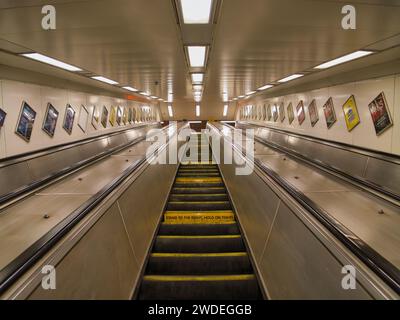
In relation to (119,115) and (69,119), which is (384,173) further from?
(119,115)

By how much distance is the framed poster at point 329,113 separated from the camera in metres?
5.78

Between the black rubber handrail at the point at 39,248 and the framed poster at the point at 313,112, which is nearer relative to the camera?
the black rubber handrail at the point at 39,248

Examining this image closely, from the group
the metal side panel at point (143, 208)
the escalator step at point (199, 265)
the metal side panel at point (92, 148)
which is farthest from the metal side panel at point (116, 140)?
the escalator step at point (199, 265)

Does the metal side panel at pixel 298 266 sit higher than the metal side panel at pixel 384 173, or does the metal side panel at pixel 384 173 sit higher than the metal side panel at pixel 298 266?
the metal side panel at pixel 384 173

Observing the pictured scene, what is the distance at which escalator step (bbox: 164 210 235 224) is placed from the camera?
4348 millimetres

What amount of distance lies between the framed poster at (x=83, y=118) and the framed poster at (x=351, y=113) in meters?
6.02

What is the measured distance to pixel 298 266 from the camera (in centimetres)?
184

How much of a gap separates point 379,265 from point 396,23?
2158mm

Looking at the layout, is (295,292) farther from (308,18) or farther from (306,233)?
(308,18)

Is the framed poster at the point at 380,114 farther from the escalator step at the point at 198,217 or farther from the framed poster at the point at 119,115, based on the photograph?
the framed poster at the point at 119,115

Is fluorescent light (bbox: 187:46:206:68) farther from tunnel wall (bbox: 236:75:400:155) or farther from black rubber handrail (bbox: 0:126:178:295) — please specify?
tunnel wall (bbox: 236:75:400:155)

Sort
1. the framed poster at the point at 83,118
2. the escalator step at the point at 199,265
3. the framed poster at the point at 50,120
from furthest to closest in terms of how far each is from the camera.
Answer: the framed poster at the point at 83,118 → the framed poster at the point at 50,120 → the escalator step at the point at 199,265

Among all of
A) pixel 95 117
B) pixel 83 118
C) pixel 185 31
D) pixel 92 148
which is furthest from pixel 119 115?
pixel 185 31

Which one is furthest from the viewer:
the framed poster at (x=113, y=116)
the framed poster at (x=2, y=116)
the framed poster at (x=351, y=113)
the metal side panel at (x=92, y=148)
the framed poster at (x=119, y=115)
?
the framed poster at (x=119, y=115)
